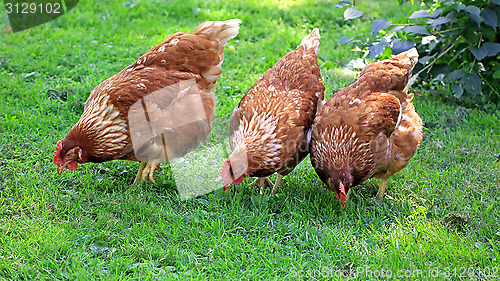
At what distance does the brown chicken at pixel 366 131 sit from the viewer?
3424 millimetres

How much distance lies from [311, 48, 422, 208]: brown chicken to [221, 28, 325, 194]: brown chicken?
165 mm

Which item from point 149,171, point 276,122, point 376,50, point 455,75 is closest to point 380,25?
point 376,50

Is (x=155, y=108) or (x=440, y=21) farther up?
(x=155, y=108)

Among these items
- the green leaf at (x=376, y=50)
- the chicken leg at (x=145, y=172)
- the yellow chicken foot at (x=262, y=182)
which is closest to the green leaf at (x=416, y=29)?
the green leaf at (x=376, y=50)

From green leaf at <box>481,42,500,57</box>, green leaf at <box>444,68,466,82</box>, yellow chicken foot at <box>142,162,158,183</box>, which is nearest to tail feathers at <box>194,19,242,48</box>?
yellow chicken foot at <box>142,162,158,183</box>

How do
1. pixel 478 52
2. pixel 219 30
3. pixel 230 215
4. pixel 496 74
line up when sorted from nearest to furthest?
pixel 230 215, pixel 219 30, pixel 478 52, pixel 496 74

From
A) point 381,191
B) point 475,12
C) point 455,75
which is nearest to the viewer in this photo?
point 381,191

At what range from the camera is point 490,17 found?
15.9ft

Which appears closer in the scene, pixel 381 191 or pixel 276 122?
pixel 276 122

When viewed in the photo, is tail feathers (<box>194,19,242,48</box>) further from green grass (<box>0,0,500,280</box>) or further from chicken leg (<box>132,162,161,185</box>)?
chicken leg (<box>132,162,161,185</box>)

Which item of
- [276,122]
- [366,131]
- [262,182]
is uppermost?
[276,122]

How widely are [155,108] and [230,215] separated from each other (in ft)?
3.75

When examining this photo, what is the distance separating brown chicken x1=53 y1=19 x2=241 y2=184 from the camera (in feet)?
11.7

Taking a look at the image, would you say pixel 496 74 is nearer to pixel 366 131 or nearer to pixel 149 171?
pixel 366 131
